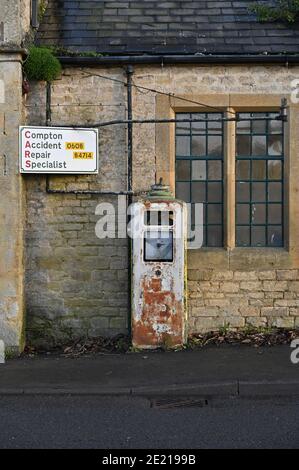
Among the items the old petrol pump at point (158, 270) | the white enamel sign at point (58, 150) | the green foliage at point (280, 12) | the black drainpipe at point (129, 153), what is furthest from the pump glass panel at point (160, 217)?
the green foliage at point (280, 12)

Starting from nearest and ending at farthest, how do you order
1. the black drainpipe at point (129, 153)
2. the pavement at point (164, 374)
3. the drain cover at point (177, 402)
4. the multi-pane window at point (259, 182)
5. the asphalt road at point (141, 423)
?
the asphalt road at point (141, 423) → the drain cover at point (177, 402) → the pavement at point (164, 374) → the black drainpipe at point (129, 153) → the multi-pane window at point (259, 182)

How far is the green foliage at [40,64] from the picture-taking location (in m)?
9.51

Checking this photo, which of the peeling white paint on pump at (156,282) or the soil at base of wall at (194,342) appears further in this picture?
the soil at base of wall at (194,342)

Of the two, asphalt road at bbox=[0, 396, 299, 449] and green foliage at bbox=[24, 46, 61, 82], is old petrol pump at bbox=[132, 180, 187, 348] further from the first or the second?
green foliage at bbox=[24, 46, 61, 82]

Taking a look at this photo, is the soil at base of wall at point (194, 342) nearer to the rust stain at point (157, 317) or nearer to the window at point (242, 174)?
the rust stain at point (157, 317)

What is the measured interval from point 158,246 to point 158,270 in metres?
0.34

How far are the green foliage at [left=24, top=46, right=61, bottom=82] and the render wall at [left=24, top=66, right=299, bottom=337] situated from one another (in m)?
0.28

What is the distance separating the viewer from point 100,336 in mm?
9844

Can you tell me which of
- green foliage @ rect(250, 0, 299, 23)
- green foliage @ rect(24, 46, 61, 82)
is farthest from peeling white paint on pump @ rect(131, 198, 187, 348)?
green foliage @ rect(250, 0, 299, 23)

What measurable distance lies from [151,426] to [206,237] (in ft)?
14.5

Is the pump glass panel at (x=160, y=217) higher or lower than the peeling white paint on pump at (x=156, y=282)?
higher

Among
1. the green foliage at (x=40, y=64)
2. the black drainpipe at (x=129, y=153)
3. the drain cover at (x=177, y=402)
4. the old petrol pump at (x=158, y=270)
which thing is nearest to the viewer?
the drain cover at (x=177, y=402)

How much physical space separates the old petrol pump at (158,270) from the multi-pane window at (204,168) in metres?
1.07

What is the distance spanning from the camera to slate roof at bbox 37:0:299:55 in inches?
391
